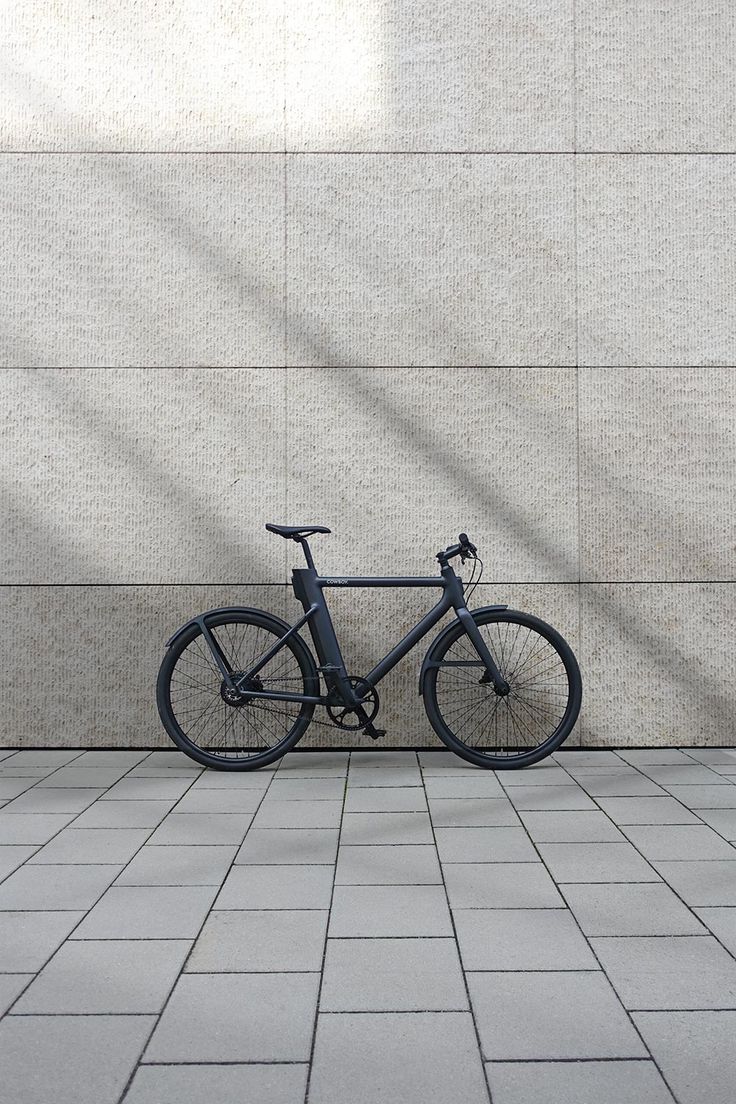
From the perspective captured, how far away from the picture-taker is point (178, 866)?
306cm

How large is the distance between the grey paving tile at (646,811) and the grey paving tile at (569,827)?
0.08 meters

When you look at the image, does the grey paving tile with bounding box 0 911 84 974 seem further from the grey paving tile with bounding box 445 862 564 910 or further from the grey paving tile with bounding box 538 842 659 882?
the grey paving tile with bounding box 538 842 659 882

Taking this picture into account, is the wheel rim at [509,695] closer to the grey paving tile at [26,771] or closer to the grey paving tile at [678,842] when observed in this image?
the grey paving tile at [678,842]

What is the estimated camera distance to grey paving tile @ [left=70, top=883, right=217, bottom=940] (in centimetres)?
252

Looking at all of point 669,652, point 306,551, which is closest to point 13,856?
point 306,551

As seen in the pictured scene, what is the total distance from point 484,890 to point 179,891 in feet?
2.85

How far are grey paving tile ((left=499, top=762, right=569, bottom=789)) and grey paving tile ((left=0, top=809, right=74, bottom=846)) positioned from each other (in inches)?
69.6

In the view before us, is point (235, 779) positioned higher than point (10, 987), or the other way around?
point (10, 987)

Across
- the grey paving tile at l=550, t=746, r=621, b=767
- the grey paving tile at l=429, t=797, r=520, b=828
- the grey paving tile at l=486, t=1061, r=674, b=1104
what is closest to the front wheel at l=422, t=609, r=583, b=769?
the grey paving tile at l=550, t=746, r=621, b=767

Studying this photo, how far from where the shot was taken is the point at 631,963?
7.58 feet

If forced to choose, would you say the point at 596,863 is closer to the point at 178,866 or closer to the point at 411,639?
the point at 178,866

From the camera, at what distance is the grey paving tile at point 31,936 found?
2.34 meters

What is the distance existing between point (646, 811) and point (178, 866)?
173 centimetres

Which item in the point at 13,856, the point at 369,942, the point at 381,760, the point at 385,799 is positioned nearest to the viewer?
the point at 369,942
